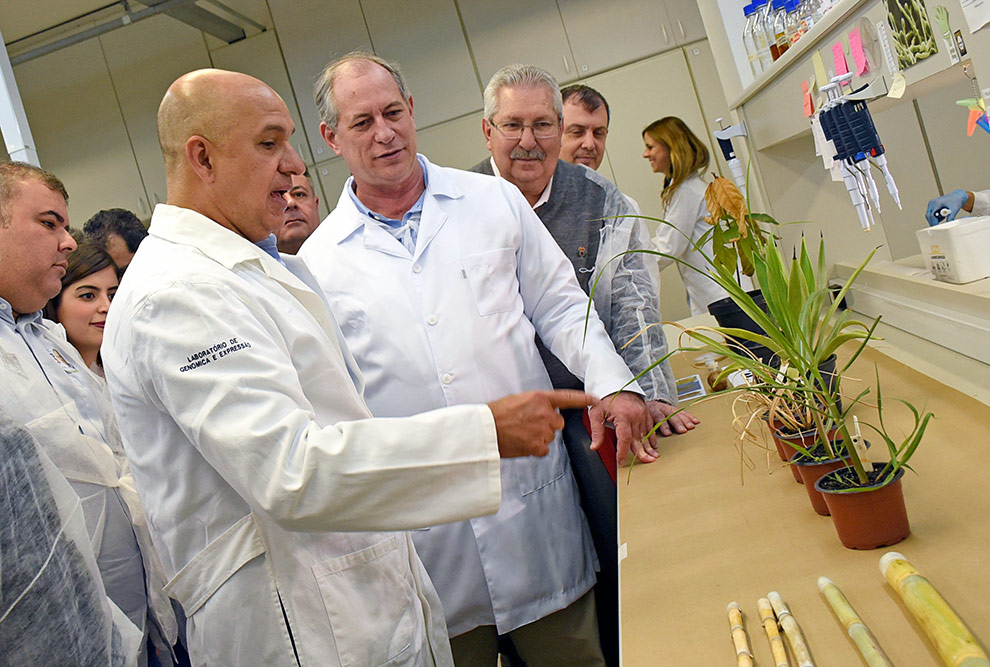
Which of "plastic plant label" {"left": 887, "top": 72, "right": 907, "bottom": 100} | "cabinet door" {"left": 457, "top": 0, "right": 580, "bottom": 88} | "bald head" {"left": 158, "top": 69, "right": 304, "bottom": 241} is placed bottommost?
"plastic plant label" {"left": 887, "top": 72, "right": 907, "bottom": 100}

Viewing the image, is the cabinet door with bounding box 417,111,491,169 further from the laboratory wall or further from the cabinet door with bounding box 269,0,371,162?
the cabinet door with bounding box 269,0,371,162

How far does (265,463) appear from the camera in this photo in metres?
0.96

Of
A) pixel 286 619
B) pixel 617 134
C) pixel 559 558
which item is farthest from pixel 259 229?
pixel 617 134

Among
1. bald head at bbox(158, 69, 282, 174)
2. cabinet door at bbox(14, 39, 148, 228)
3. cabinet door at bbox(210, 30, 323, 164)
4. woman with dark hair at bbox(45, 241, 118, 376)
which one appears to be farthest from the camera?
cabinet door at bbox(14, 39, 148, 228)

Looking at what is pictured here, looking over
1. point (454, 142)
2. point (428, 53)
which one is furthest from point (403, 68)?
point (454, 142)

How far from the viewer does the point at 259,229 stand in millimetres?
1261

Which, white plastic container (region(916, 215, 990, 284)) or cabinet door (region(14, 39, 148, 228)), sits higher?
cabinet door (region(14, 39, 148, 228))

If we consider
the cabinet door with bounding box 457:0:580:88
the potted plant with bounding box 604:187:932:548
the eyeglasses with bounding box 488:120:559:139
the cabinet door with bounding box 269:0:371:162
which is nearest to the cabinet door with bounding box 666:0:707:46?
the cabinet door with bounding box 457:0:580:88

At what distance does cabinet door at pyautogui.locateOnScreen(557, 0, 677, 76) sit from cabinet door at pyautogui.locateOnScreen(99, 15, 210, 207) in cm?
224

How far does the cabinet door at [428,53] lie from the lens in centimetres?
471

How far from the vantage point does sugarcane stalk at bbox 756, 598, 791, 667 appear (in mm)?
715

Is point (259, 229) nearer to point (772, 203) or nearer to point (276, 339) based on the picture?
point (276, 339)

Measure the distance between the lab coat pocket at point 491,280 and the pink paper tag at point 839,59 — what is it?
71 cm

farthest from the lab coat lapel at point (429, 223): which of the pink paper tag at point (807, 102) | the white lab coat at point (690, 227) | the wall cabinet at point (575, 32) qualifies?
the wall cabinet at point (575, 32)
